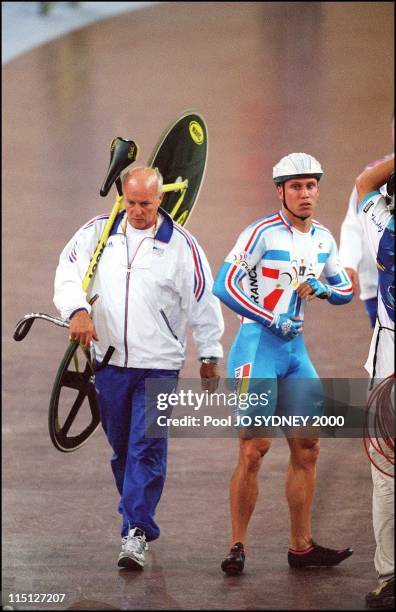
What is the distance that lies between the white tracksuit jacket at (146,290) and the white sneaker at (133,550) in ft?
2.78

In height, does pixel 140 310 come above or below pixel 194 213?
below

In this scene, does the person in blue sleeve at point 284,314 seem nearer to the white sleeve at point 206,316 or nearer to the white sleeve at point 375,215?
the white sleeve at point 206,316

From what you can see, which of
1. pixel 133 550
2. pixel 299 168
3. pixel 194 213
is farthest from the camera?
pixel 194 213

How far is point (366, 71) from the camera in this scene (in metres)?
18.9

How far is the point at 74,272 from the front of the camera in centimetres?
606

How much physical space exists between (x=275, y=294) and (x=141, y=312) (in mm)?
665

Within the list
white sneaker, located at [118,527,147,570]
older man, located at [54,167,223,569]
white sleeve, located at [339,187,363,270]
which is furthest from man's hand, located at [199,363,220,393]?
white sleeve, located at [339,187,363,270]

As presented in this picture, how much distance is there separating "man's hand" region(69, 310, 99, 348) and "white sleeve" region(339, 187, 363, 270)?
2853 millimetres

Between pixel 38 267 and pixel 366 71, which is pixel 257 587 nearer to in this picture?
pixel 38 267

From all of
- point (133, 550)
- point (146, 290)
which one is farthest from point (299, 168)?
point (133, 550)

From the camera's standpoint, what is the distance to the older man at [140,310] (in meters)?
6.08

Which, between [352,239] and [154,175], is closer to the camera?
[154,175]

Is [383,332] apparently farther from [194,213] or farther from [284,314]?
[194,213]

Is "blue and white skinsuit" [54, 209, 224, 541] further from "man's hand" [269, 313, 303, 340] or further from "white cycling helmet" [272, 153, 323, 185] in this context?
"white cycling helmet" [272, 153, 323, 185]
